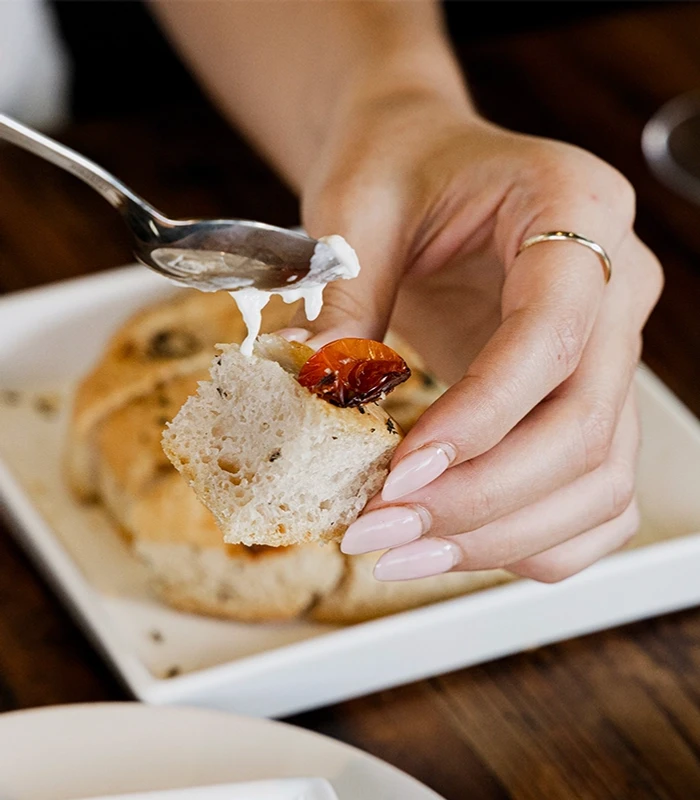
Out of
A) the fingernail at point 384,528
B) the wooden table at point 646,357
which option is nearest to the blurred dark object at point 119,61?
the wooden table at point 646,357

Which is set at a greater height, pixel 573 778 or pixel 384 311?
pixel 384 311

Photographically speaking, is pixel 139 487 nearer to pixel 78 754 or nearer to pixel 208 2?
pixel 78 754

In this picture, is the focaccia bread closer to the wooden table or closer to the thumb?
the wooden table

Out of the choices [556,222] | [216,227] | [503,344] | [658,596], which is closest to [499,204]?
[556,222]

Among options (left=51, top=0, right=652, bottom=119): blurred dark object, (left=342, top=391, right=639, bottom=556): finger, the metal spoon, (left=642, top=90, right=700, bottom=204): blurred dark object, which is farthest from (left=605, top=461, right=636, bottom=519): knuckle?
(left=51, top=0, right=652, bottom=119): blurred dark object

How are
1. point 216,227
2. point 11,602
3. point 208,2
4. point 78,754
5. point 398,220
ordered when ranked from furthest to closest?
1. point 208,2
2. point 11,602
3. point 398,220
4. point 78,754
5. point 216,227

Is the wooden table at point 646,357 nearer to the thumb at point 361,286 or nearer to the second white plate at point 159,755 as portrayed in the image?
the second white plate at point 159,755
